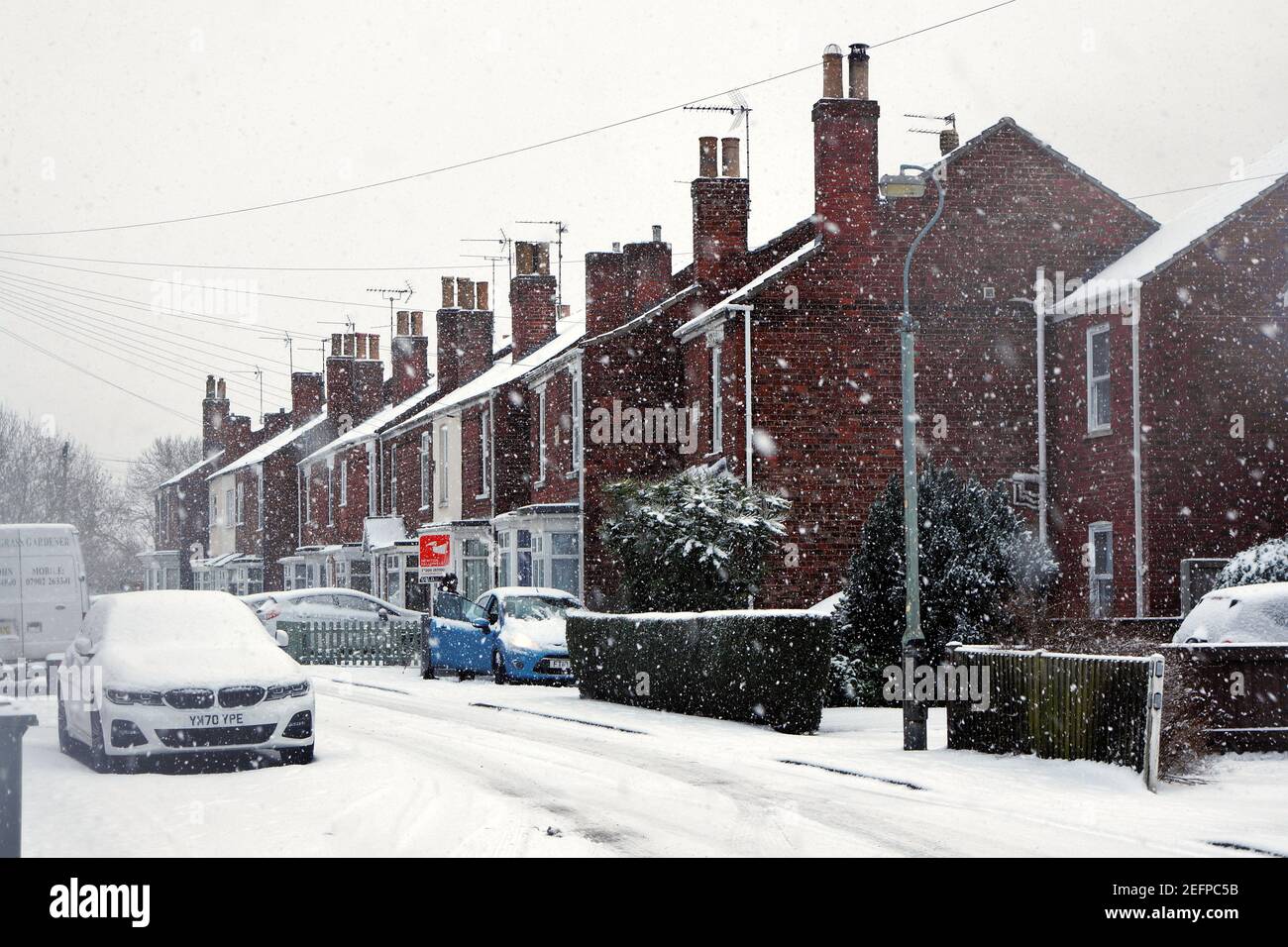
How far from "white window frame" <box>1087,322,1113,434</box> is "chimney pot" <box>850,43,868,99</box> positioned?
6.07 m

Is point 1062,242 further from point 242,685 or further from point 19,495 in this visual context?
point 19,495

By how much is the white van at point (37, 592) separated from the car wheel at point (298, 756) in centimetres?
1169

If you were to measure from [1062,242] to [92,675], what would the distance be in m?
20.7

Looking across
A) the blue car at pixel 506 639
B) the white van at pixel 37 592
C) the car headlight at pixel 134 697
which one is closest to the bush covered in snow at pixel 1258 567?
the blue car at pixel 506 639

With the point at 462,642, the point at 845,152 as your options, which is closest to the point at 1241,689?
the point at 845,152

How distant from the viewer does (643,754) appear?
16.3 m

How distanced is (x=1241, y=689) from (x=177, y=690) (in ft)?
33.2

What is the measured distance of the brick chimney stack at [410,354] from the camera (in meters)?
58.8

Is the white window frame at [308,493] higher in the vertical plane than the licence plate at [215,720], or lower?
higher

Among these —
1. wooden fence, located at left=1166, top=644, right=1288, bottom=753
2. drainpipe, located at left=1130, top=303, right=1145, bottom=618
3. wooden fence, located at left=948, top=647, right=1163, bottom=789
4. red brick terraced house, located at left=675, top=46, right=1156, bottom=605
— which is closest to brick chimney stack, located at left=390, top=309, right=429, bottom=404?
red brick terraced house, located at left=675, top=46, right=1156, bottom=605

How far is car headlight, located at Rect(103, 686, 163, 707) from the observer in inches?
561

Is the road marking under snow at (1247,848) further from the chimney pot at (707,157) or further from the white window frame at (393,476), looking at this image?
the white window frame at (393,476)

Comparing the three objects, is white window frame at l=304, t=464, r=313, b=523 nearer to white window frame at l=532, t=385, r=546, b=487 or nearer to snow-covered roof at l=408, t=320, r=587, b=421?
snow-covered roof at l=408, t=320, r=587, b=421

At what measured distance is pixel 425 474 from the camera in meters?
49.4
